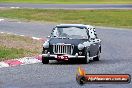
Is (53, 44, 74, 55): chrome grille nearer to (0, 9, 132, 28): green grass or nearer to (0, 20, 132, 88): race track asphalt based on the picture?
(0, 20, 132, 88): race track asphalt

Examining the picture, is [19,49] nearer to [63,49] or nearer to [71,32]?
[71,32]

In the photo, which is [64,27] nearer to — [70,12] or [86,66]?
[86,66]

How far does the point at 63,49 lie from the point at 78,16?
35.6 m

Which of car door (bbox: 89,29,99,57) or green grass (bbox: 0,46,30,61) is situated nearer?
car door (bbox: 89,29,99,57)

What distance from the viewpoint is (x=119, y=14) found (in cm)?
5509

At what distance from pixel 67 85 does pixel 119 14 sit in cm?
4358

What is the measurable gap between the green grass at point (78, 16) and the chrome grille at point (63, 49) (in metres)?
26.6

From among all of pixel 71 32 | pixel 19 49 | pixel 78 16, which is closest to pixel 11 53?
pixel 19 49

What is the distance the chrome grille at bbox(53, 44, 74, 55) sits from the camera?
1795 centimetres

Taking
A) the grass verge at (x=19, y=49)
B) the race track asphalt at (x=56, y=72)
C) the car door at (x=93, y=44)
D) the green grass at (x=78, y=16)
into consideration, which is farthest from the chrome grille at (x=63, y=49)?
the green grass at (x=78, y=16)

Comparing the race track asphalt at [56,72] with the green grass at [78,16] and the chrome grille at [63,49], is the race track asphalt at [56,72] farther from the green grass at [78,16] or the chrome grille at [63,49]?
the green grass at [78,16]

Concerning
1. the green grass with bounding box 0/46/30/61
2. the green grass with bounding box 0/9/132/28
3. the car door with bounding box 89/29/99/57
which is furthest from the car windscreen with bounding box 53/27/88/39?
the green grass with bounding box 0/9/132/28

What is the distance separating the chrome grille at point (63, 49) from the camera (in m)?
18.0

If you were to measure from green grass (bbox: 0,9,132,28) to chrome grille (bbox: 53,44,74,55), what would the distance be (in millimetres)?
26641
